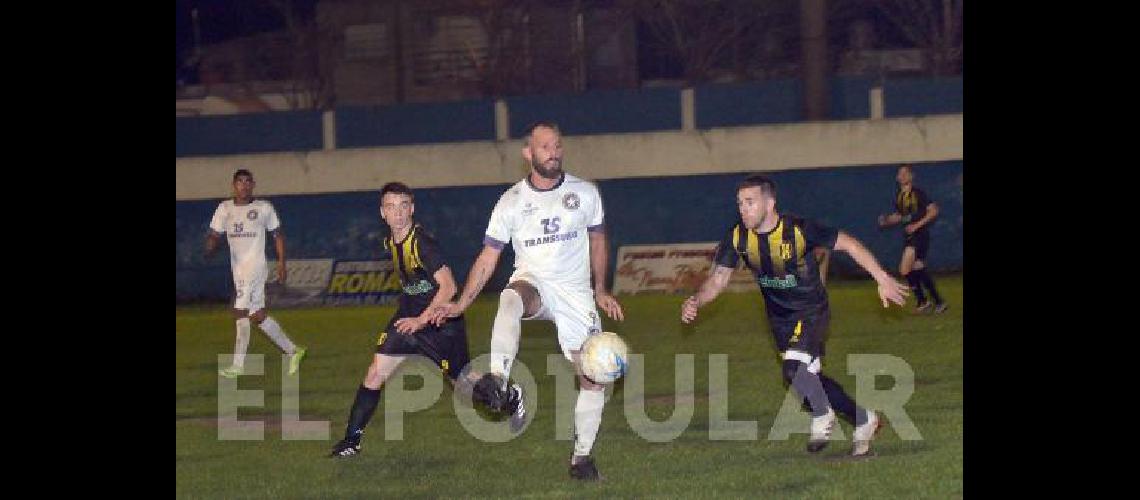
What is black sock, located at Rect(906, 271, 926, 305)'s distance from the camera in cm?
2245

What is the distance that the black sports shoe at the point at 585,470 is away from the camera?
1123cm

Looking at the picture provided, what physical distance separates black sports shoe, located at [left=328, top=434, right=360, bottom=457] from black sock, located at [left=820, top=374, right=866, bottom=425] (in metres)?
3.73

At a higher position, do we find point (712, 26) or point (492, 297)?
point (712, 26)

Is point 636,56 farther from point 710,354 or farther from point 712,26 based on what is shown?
point 710,354

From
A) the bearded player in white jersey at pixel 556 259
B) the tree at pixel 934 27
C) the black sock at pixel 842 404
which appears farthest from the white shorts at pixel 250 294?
the tree at pixel 934 27

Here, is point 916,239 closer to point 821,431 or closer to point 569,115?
point 821,431

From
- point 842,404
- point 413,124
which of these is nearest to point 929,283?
point 842,404

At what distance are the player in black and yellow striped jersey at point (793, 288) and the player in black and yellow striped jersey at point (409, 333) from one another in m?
2.07

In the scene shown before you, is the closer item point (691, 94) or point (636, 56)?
point (691, 94)

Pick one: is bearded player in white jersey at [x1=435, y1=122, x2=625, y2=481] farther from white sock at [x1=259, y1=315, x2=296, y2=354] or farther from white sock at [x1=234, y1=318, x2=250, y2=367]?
white sock at [x1=234, y1=318, x2=250, y2=367]

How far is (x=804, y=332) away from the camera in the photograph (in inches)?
459
